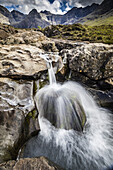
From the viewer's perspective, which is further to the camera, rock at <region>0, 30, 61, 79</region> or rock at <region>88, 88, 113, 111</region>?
rock at <region>88, 88, 113, 111</region>

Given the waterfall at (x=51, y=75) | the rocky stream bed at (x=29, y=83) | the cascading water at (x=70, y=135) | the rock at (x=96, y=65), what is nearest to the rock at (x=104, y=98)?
the rocky stream bed at (x=29, y=83)

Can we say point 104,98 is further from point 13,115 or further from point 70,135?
point 13,115

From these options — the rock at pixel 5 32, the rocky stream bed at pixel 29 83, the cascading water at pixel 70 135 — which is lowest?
the cascading water at pixel 70 135

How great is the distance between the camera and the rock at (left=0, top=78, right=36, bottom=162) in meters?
4.80

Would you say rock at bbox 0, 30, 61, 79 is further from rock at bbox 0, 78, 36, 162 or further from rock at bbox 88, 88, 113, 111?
rock at bbox 88, 88, 113, 111

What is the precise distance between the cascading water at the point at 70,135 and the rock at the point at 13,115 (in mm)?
1131

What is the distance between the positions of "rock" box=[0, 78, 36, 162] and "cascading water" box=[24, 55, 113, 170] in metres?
1.13

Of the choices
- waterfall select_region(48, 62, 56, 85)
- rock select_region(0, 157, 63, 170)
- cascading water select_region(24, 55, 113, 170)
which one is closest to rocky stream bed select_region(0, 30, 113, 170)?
rock select_region(0, 157, 63, 170)

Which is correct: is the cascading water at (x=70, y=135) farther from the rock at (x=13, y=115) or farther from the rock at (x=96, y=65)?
the rock at (x=96, y=65)

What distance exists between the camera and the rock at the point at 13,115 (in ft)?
15.7

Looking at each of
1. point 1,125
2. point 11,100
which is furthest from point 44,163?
point 11,100

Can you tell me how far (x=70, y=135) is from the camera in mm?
6805

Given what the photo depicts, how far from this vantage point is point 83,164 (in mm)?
5254

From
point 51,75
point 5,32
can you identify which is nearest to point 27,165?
point 51,75
